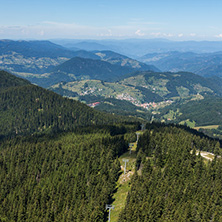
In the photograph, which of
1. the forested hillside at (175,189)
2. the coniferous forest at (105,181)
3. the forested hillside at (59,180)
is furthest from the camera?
the forested hillside at (59,180)

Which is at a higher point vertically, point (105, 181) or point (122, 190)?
point (105, 181)

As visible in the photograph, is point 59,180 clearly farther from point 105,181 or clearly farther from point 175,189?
point 175,189

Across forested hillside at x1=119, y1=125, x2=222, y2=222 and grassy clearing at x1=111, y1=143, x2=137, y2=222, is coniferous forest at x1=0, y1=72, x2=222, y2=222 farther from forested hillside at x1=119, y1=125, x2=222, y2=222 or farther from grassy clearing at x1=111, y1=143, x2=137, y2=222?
grassy clearing at x1=111, y1=143, x2=137, y2=222

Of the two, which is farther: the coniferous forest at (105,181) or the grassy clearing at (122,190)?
the grassy clearing at (122,190)

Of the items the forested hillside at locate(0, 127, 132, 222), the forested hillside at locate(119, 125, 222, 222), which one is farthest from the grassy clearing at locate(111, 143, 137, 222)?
the forested hillside at locate(119, 125, 222, 222)

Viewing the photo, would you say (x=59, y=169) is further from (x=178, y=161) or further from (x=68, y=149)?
(x=178, y=161)

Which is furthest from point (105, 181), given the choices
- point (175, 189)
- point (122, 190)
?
point (175, 189)

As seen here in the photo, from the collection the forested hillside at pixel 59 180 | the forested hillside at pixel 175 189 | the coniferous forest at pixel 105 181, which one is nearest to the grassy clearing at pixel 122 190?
the coniferous forest at pixel 105 181

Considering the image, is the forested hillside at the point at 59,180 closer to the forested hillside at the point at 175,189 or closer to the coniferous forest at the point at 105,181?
the coniferous forest at the point at 105,181
